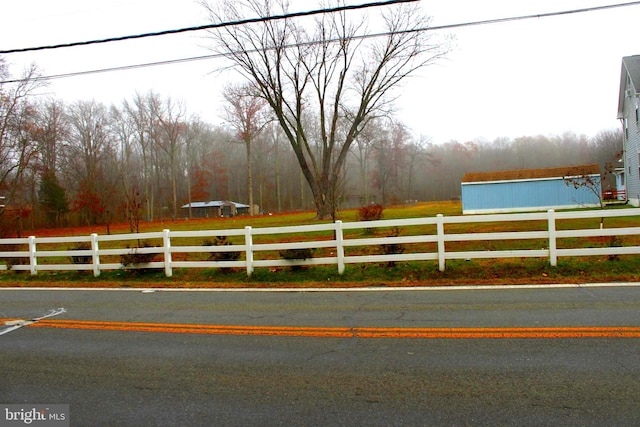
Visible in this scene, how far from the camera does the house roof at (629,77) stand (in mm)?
24281

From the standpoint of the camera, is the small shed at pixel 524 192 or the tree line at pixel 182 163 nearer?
the small shed at pixel 524 192

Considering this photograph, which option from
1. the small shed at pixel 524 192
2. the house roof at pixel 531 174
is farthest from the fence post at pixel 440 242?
the house roof at pixel 531 174

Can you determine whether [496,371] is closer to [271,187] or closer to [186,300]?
[186,300]

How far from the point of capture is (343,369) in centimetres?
435

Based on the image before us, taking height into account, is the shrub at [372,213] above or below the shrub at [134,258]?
above

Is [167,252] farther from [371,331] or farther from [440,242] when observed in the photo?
[371,331]

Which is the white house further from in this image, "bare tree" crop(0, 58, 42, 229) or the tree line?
"bare tree" crop(0, 58, 42, 229)

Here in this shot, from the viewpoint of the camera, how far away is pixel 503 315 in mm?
6109

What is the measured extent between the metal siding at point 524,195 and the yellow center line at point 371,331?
24.9 metres

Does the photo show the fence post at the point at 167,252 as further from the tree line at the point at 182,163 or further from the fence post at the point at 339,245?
the tree line at the point at 182,163

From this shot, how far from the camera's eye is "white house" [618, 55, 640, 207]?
958 inches

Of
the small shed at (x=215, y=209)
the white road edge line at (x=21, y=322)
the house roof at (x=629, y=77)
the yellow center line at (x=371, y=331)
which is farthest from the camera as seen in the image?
the small shed at (x=215, y=209)

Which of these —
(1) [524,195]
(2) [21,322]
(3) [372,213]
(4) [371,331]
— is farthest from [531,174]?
(2) [21,322]

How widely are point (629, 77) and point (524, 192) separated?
8.68 meters
